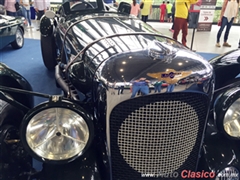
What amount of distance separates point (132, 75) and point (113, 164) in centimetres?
66

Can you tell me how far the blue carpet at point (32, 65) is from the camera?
14.4 ft

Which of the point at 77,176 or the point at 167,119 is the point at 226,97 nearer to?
the point at 167,119

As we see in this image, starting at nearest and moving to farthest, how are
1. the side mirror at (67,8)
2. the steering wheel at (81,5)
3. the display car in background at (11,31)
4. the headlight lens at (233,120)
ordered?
the headlight lens at (233,120)
the side mirror at (67,8)
the steering wheel at (81,5)
the display car in background at (11,31)

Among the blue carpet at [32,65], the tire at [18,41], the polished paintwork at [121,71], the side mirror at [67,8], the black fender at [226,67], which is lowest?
the blue carpet at [32,65]

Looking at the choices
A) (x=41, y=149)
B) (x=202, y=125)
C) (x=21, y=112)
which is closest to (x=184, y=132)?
(x=202, y=125)

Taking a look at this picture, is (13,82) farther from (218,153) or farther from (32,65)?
(32,65)

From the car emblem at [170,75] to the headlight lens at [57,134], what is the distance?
56 cm

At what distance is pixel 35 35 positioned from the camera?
8.80 m

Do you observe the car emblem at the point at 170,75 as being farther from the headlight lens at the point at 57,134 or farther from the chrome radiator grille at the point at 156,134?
the headlight lens at the point at 57,134

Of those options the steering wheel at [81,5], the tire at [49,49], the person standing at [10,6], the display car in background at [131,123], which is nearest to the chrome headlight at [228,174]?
the display car in background at [131,123]

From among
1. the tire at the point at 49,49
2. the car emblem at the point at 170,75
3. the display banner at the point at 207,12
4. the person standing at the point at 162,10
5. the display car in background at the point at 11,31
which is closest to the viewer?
the car emblem at the point at 170,75

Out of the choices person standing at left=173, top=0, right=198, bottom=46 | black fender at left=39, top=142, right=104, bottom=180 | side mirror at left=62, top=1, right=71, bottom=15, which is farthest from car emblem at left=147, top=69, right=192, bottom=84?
person standing at left=173, top=0, right=198, bottom=46

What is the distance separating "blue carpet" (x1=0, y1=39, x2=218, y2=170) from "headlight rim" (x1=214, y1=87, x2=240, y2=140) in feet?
8.69

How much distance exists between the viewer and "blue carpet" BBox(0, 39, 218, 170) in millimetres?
4391
